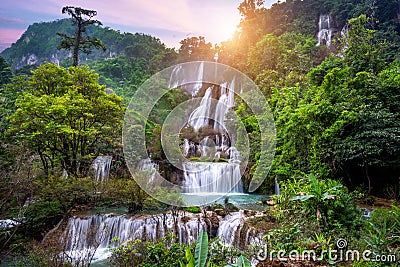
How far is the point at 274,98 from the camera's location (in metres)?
14.4

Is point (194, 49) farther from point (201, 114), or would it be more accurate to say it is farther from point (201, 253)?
point (201, 253)

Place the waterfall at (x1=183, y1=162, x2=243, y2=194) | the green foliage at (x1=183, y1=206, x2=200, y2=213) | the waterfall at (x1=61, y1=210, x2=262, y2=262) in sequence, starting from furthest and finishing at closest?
the waterfall at (x1=183, y1=162, x2=243, y2=194) < the green foliage at (x1=183, y1=206, x2=200, y2=213) < the waterfall at (x1=61, y1=210, x2=262, y2=262)

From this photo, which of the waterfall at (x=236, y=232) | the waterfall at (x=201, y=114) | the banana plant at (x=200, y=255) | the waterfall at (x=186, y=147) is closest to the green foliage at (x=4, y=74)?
the waterfall at (x=201, y=114)

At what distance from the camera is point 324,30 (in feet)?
83.3

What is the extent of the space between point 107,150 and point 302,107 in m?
10.2

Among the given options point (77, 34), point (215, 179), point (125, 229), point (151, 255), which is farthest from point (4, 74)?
point (151, 255)

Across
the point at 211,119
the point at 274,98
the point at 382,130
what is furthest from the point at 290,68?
the point at 382,130

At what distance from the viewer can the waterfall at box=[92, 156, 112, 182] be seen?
12.9 m

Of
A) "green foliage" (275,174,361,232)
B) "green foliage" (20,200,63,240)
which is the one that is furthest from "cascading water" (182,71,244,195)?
"green foliage" (275,174,361,232)

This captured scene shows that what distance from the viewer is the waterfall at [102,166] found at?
508 inches

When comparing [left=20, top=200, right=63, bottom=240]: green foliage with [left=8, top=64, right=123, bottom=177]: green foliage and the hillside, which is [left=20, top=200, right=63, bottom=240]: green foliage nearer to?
[left=8, top=64, right=123, bottom=177]: green foliage

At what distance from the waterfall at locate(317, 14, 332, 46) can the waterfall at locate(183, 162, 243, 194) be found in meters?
17.1

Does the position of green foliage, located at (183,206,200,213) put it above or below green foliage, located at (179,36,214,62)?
below

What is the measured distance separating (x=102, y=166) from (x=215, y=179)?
6288 mm
